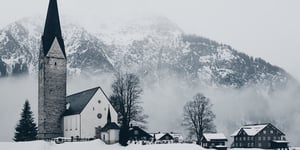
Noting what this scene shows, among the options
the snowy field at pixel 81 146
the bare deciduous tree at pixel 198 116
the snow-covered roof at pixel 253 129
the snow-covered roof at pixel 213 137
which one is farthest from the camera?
the snow-covered roof at pixel 253 129

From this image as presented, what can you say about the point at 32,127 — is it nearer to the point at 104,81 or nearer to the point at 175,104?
the point at 104,81

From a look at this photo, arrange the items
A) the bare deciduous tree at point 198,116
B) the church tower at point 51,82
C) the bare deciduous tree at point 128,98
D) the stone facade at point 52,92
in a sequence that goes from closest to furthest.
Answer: the bare deciduous tree at point 128,98 → the stone facade at point 52,92 → the church tower at point 51,82 → the bare deciduous tree at point 198,116

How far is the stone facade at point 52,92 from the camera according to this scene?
235ft

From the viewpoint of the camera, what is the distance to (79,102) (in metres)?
71.0

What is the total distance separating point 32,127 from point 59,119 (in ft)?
21.6

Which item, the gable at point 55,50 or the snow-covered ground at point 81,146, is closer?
the snow-covered ground at point 81,146

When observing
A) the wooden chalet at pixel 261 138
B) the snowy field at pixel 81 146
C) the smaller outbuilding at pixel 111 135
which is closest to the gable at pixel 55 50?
the smaller outbuilding at pixel 111 135

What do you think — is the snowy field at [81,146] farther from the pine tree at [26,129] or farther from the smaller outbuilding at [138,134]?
the pine tree at [26,129]

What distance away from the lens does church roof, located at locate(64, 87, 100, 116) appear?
225ft

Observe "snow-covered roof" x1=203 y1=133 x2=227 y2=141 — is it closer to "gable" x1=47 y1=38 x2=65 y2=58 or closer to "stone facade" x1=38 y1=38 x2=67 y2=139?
"stone facade" x1=38 y1=38 x2=67 y2=139

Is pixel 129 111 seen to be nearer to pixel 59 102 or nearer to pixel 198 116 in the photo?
pixel 59 102

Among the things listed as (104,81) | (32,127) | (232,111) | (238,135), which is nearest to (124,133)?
(32,127)

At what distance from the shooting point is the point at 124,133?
5734cm

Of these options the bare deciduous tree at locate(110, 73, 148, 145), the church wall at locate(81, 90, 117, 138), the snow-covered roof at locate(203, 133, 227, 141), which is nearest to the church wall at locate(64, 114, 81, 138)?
the church wall at locate(81, 90, 117, 138)
